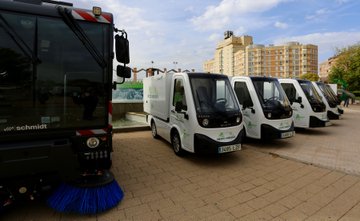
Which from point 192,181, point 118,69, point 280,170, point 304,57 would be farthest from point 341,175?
point 304,57

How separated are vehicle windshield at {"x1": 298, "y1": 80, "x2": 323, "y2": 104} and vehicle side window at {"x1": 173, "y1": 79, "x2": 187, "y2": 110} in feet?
19.9

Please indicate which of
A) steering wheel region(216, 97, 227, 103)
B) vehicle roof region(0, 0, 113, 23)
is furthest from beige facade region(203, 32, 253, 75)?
vehicle roof region(0, 0, 113, 23)

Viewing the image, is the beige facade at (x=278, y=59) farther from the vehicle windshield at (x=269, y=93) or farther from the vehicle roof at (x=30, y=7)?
the vehicle roof at (x=30, y=7)

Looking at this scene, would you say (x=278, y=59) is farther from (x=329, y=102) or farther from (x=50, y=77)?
(x=50, y=77)

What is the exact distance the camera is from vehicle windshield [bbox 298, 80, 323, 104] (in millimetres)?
8820

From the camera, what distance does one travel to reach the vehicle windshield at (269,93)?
6843 mm

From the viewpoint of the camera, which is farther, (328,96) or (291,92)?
(328,96)

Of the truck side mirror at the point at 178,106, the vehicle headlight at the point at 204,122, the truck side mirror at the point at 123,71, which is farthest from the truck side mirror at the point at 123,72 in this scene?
the truck side mirror at the point at 178,106

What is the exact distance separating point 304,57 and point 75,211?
116m

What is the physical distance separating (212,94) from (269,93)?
2.76m

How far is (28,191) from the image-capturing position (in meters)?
2.77

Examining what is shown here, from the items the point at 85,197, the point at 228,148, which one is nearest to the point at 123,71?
the point at 85,197

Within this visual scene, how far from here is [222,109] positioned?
5.24m

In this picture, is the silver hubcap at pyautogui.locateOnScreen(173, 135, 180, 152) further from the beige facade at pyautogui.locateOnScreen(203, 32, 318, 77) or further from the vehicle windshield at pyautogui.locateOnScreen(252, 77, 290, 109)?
the beige facade at pyautogui.locateOnScreen(203, 32, 318, 77)
